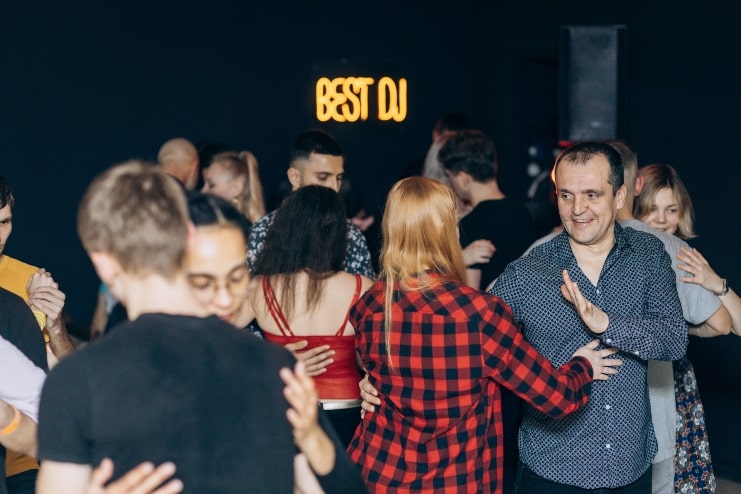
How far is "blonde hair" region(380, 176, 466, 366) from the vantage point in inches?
107

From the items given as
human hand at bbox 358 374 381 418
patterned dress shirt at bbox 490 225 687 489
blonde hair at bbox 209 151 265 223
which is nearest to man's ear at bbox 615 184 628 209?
Result: patterned dress shirt at bbox 490 225 687 489

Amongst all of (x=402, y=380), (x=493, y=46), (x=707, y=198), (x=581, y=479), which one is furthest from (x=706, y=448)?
(x=493, y=46)

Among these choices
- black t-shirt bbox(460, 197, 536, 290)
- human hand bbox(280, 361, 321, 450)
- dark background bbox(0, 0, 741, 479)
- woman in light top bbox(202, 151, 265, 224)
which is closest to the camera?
human hand bbox(280, 361, 321, 450)

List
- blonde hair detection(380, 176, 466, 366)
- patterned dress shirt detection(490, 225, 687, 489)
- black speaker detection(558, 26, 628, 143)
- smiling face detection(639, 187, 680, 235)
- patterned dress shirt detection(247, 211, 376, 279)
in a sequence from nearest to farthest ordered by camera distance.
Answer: blonde hair detection(380, 176, 466, 366), patterned dress shirt detection(490, 225, 687, 489), patterned dress shirt detection(247, 211, 376, 279), smiling face detection(639, 187, 680, 235), black speaker detection(558, 26, 628, 143)

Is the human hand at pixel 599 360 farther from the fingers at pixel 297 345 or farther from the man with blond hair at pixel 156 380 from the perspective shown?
the man with blond hair at pixel 156 380

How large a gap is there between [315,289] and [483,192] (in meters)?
1.79

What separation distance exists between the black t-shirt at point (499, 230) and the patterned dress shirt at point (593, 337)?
1.60 m

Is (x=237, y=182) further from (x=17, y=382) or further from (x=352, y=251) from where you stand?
(x=17, y=382)

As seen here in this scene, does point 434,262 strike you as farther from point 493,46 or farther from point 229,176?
point 493,46

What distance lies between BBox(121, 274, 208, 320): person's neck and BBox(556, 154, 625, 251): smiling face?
1583 mm

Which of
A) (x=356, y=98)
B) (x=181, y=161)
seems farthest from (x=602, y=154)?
(x=356, y=98)

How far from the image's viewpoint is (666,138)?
5957 mm

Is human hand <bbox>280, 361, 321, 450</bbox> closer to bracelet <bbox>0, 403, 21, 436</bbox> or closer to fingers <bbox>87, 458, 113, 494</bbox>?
fingers <bbox>87, 458, 113, 494</bbox>

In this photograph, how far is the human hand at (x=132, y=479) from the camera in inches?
62.9
